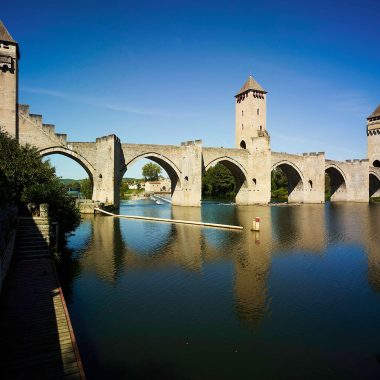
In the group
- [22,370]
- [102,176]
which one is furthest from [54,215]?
[102,176]

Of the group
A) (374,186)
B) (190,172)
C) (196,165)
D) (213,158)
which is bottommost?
(374,186)

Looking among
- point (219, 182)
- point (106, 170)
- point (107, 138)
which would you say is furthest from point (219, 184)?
point (107, 138)

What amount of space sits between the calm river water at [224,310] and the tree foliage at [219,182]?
5946 cm

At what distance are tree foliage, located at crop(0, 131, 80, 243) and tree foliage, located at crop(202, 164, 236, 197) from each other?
6009cm

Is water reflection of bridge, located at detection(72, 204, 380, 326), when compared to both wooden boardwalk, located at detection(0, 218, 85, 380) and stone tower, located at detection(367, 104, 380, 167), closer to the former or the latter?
wooden boardwalk, located at detection(0, 218, 85, 380)

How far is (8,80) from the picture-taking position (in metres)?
29.7

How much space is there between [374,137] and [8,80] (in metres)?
61.8

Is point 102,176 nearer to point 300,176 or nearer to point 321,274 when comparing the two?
point 321,274

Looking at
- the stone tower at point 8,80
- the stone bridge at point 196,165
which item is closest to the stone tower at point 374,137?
the stone bridge at point 196,165

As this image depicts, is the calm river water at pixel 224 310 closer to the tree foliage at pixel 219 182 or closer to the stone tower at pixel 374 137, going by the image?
the stone tower at pixel 374 137

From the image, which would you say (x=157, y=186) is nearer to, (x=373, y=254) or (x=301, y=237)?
(x=301, y=237)

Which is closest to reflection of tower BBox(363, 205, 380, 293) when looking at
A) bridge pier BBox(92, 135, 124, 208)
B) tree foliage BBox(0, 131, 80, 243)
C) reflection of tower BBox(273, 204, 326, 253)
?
reflection of tower BBox(273, 204, 326, 253)

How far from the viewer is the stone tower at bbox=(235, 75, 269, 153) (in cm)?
5062

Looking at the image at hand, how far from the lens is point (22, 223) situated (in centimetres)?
1287
